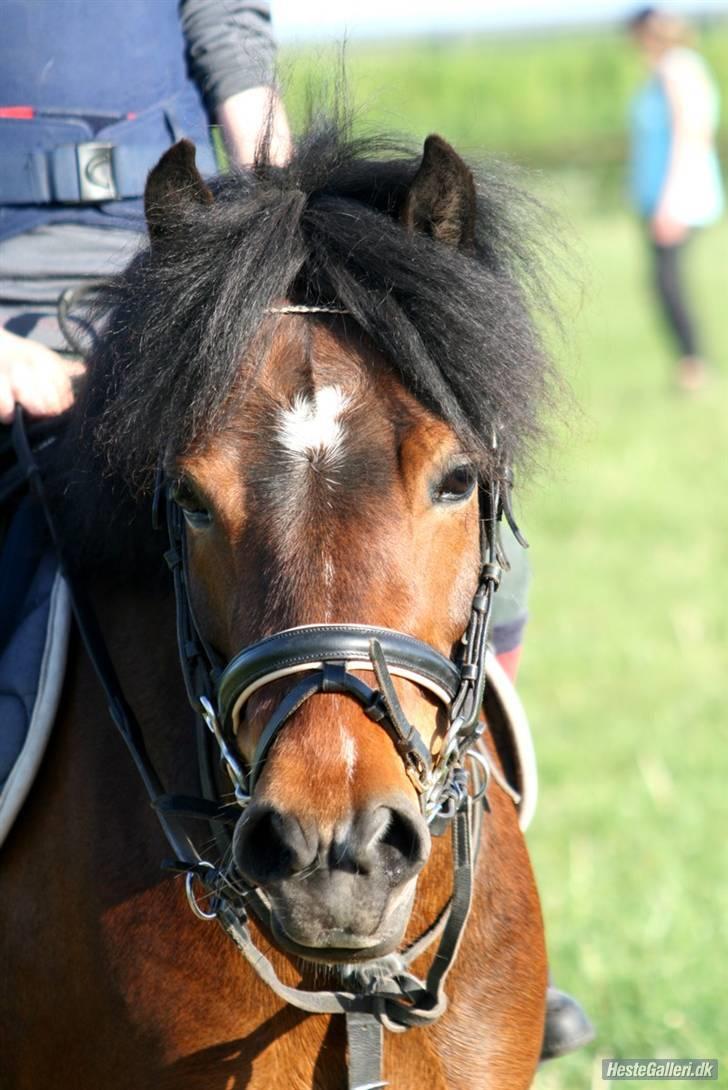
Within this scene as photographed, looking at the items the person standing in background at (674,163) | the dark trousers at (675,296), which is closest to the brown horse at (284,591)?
the person standing in background at (674,163)

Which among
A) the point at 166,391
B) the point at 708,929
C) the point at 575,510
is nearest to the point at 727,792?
the point at 708,929

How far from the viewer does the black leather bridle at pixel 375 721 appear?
2191 mm

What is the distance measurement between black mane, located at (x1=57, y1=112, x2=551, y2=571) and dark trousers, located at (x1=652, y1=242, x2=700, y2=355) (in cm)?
1272

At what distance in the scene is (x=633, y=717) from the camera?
23.4 feet

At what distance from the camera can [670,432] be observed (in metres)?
13.2

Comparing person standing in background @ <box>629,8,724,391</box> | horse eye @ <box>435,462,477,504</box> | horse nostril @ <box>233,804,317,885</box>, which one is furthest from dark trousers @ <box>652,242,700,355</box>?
horse nostril @ <box>233,804,317,885</box>

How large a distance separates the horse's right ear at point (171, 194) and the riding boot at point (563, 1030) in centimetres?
200

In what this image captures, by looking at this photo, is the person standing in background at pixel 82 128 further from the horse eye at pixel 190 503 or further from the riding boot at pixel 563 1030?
the riding boot at pixel 563 1030

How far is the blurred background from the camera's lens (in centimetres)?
345

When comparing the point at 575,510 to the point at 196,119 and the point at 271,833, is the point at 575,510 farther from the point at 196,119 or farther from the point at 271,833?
the point at 271,833

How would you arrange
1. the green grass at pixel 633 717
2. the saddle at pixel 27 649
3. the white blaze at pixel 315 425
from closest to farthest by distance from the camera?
1. the white blaze at pixel 315 425
2. the saddle at pixel 27 649
3. the green grass at pixel 633 717

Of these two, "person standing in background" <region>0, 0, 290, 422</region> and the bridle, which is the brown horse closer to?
the bridle

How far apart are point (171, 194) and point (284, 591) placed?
82 centimetres

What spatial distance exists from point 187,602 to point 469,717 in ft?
1.80
